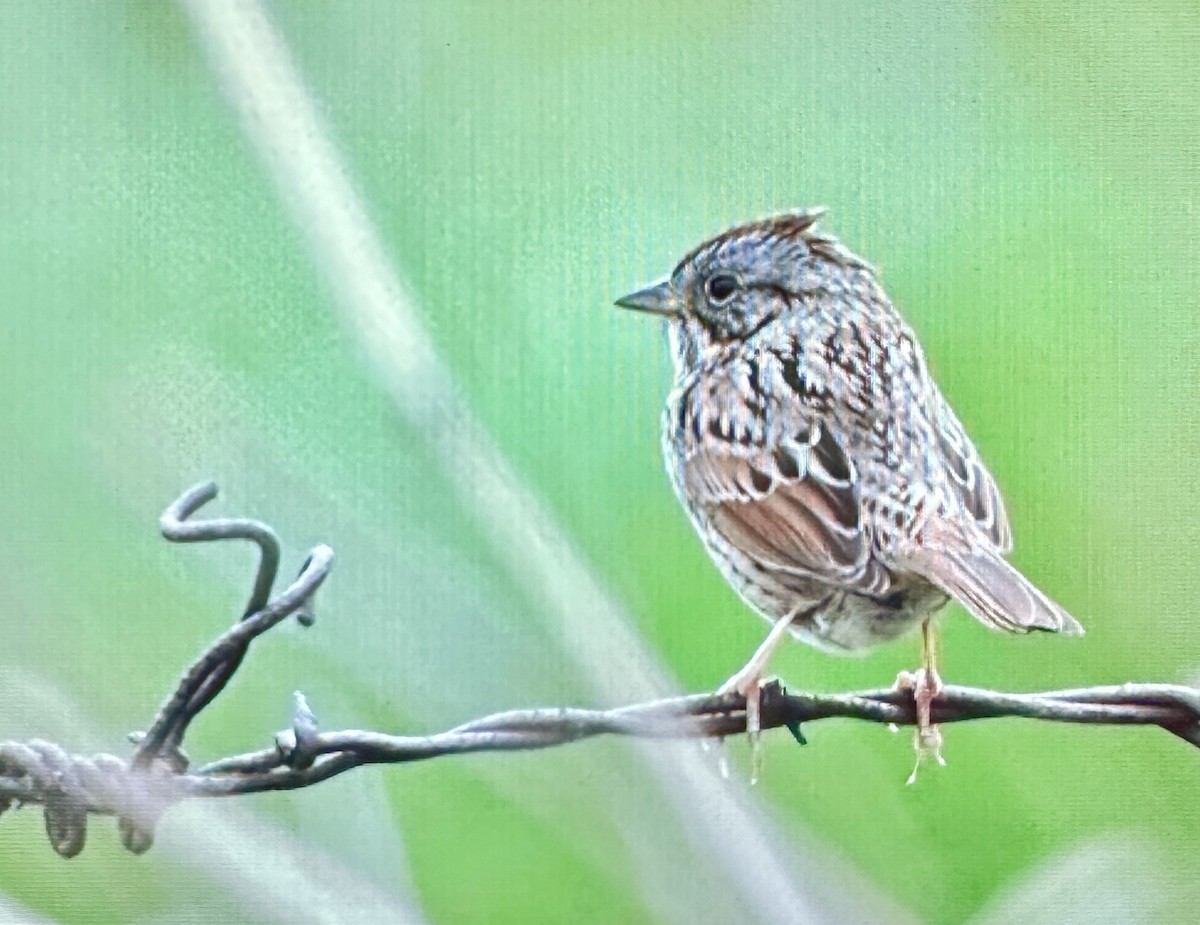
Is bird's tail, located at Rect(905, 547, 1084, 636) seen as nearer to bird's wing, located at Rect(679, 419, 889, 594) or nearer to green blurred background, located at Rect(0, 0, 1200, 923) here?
bird's wing, located at Rect(679, 419, 889, 594)

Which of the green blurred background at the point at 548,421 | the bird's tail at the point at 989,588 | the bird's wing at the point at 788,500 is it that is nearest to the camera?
the bird's tail at the point at 989,588

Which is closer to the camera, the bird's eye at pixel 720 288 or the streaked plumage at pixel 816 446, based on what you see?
the streaked plumage at pixel 816 446

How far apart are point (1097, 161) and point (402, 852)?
4.49 ft

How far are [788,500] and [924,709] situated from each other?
339 millimetres

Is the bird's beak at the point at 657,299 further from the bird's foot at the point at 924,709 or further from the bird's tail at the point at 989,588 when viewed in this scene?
the bird's foot at the point at 924,709

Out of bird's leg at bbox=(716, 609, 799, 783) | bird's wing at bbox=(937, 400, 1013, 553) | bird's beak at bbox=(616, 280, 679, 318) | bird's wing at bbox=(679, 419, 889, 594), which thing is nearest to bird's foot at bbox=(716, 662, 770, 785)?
bird's leg at bbox=(716, 609, 799, 783)

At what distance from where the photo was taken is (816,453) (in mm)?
1828

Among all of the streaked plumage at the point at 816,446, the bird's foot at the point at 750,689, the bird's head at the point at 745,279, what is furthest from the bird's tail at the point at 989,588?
the bird's head at the point at 745,279

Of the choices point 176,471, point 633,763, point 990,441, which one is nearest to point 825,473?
point 990,441

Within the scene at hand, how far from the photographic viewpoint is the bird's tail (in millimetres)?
1640

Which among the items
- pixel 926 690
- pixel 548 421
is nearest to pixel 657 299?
pixel 548 421

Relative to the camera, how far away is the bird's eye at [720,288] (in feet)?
6.21

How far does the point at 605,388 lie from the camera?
190 cm

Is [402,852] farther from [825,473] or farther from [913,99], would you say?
[913,99]
